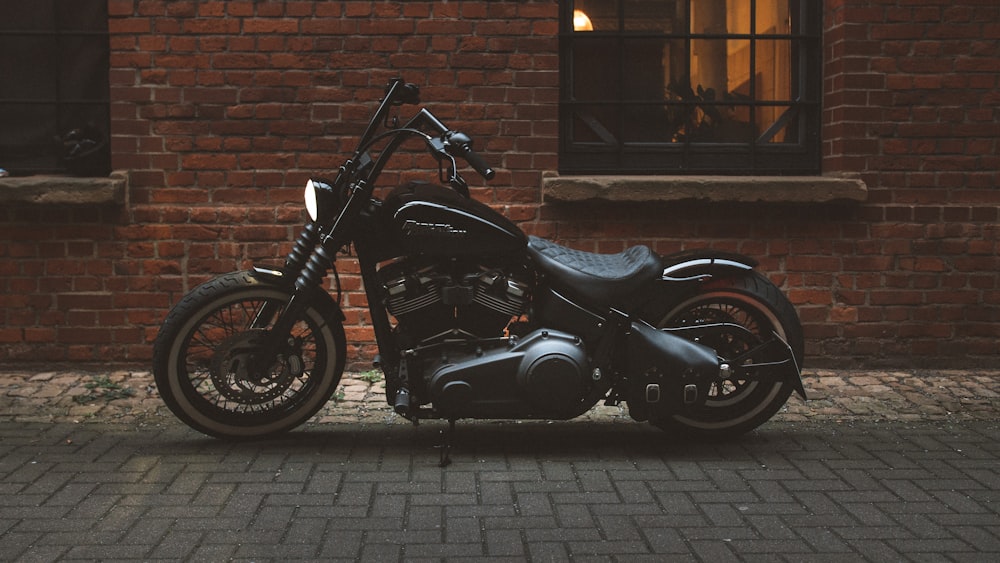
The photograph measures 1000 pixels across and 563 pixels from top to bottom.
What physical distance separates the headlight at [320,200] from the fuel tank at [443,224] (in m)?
0.23

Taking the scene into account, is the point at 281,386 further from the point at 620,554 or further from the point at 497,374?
the point at 620,554

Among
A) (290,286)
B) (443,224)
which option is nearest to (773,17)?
(443,224)

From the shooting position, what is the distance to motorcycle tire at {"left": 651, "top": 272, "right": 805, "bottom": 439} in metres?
4.39

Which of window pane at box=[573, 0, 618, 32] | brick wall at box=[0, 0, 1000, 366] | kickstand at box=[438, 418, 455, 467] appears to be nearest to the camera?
kickstand at box=[438, 418, 455, 467]

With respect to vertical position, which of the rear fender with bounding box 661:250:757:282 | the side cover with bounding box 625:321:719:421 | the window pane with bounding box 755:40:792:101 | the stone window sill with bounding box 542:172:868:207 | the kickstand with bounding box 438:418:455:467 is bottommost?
the kickstand with bounding box 438:418:455:467

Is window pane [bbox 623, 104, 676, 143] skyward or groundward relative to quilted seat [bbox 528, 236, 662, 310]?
skyward

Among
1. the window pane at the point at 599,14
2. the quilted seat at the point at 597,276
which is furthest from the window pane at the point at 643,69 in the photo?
the quilted seat at the point at 597,276

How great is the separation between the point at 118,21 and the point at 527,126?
248 cm

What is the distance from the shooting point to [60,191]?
573 centimetres

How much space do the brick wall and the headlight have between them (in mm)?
1717

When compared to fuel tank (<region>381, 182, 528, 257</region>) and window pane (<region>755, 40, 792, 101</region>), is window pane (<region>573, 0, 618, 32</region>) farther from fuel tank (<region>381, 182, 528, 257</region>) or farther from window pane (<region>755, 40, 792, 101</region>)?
fuel tank (<region>381, 182, 528, 257</region>)

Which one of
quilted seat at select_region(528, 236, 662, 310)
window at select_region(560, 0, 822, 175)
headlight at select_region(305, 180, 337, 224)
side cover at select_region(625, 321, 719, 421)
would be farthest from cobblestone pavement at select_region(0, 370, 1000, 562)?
window at select_region(560, 0, 822, 175)

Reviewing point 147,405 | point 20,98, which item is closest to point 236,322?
point 147,405

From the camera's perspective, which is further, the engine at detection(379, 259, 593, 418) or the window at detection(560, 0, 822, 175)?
the window at detection(560, 0, 822, 175)
